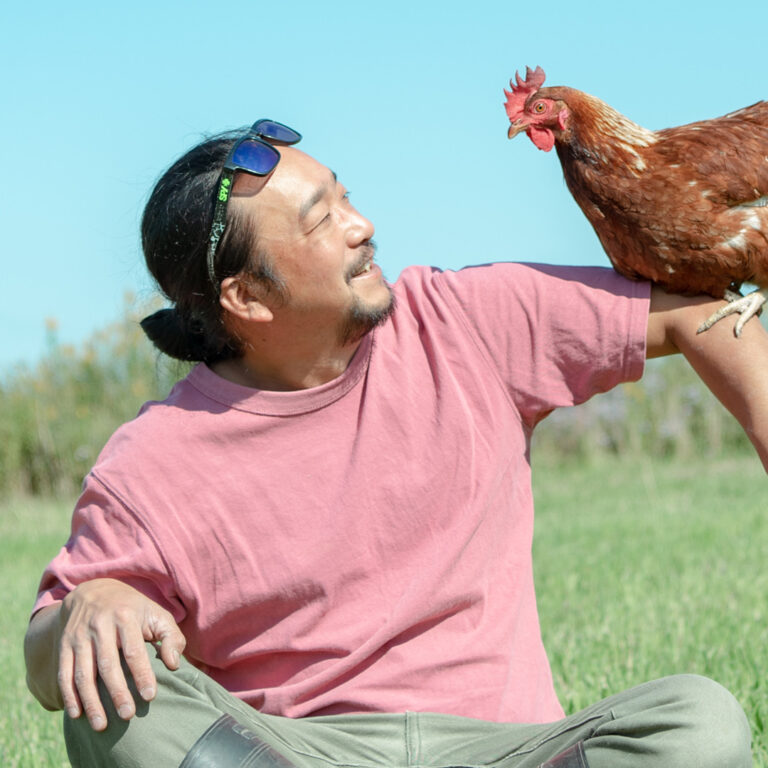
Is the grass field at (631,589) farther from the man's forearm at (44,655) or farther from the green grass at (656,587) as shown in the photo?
the man's forearm at (44,655)

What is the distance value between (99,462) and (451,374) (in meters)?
0.82

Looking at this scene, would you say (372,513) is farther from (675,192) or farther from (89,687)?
(675,192)

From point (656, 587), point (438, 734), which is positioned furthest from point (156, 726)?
point (656, 587)

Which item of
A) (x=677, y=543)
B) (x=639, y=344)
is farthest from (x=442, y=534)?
(x=677, y=543)

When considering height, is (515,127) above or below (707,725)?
above

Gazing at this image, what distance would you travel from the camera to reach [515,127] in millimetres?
2625

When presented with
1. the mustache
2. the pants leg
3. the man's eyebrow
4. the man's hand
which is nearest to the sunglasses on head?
the man's eyebrow

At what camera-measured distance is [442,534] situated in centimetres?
242

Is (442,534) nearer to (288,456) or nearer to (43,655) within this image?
(288,456)

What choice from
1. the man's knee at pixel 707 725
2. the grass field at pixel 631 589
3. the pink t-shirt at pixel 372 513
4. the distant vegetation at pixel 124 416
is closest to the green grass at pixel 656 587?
the grass field at pixel 631 589

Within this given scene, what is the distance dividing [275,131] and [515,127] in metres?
0.57

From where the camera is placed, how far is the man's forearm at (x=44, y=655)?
7.32 ft

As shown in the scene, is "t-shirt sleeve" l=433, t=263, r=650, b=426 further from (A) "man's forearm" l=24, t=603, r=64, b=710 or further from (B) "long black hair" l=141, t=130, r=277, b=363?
(A) "man's forearm" l=24, t=603, r=64, b=710

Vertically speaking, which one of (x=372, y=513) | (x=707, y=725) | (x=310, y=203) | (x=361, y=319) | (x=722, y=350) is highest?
(x=310, y=203)
